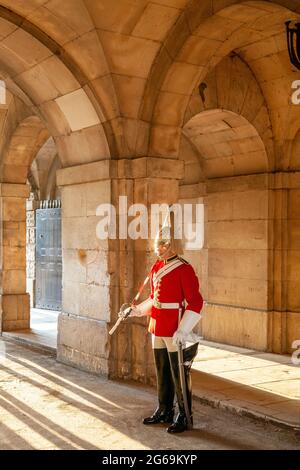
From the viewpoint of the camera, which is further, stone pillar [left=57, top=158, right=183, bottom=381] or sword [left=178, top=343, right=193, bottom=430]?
stone pillar [left=57, top=158, right=183, bottom=381]

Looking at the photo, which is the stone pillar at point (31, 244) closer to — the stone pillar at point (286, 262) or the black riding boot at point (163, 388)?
the stone pillar at point (286, 262)

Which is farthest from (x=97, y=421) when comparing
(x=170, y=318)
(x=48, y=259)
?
(x=48, y=259)

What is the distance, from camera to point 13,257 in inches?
384

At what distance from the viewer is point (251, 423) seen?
500 cm

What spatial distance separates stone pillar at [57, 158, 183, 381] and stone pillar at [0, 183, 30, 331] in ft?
9.72

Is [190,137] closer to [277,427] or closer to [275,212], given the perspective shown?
[275,212]

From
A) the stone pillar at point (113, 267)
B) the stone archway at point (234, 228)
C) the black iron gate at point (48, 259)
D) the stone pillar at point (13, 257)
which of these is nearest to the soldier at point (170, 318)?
the stone pillar at point (113, 267)

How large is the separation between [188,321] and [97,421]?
1181 millimetres

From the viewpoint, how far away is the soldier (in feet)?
15.2

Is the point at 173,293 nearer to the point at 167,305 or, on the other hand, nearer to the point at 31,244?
the point at 167,305

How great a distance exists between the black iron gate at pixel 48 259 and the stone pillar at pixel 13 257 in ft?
6.20

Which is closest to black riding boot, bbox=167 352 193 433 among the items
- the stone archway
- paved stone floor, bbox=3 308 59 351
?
paved stone floor, bbox=3 308 59 351

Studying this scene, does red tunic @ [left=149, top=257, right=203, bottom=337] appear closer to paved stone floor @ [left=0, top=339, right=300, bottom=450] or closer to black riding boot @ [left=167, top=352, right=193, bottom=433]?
black riding boot @ [left=167, top=352, right=193, bottom=433]

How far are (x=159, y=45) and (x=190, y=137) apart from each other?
110 inches
